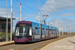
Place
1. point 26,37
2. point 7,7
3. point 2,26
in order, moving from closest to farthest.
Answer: point 26,37 < point 7,7 < point 2,26

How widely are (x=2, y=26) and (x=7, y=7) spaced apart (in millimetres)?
17531

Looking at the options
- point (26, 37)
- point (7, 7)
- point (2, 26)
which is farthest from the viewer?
point (2, 26)

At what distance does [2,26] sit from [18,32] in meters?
23.3

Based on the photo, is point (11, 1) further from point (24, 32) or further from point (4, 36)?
point (24, 32)

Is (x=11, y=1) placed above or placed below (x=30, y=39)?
above

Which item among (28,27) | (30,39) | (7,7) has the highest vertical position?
(7,7)

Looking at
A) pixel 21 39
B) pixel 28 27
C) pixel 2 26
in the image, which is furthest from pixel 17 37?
pixel 2 26

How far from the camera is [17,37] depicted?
72.3 ft

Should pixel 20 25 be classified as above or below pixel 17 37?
above

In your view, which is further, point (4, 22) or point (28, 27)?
point (4, 22)

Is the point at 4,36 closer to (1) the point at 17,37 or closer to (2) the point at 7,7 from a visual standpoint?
(2) the point at 7,7

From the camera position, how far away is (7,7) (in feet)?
91.9

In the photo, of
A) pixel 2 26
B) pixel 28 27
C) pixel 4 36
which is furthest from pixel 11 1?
pixel 2 26

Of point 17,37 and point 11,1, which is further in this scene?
point 11,1
